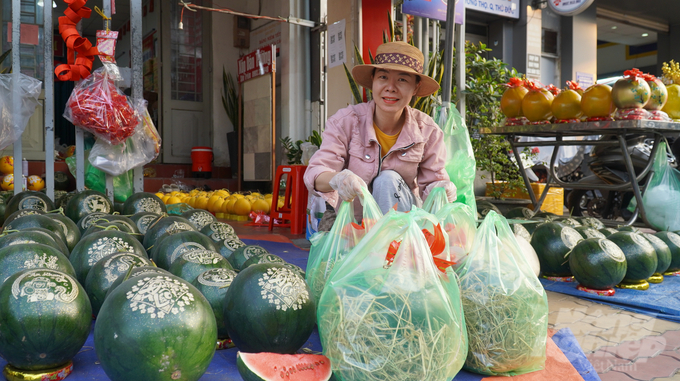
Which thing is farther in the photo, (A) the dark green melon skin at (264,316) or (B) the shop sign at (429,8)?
(B) the shop sign at (429,8)

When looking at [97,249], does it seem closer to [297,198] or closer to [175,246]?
[175,246]

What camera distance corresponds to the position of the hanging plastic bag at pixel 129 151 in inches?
168

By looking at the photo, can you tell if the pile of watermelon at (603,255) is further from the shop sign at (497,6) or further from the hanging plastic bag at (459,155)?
the shop sign at (497,6)

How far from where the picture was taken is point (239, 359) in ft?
4.74

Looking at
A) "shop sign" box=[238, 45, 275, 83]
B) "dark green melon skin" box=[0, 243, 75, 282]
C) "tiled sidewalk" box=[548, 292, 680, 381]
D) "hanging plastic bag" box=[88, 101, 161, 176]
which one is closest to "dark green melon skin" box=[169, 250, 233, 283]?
"dark green melon skin" box=[0, 243, 75, 282]

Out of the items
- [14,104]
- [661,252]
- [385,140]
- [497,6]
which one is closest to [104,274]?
[385,140]

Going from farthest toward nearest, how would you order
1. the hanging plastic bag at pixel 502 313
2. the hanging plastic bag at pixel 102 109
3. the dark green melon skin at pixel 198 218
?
the hanging plastic bag at pixel 102 109 < the dark green melon skin at pixel 198 218 < the hanging plastic bag at pixel 502 313

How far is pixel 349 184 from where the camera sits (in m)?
1.90

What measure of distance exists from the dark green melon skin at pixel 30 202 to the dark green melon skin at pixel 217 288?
229cm

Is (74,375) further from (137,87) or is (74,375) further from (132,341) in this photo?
(137,87)

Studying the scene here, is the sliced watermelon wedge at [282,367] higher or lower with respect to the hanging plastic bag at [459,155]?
lower

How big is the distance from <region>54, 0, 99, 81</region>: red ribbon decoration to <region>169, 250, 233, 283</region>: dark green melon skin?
9.09 feet

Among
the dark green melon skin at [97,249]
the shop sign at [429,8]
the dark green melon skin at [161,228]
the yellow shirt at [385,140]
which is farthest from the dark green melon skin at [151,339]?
the shop sign at [429,8]

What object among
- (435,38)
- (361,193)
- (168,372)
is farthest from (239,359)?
(435,38)
